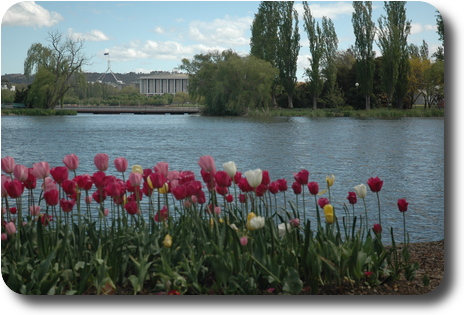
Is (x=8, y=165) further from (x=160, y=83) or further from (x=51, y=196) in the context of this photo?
(x=160, y=83)

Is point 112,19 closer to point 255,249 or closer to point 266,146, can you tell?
point 255,249

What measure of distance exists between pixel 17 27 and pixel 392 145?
5.63 metres

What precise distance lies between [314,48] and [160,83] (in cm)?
119

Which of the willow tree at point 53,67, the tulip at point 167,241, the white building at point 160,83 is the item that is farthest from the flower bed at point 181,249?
the white building at point 160,83

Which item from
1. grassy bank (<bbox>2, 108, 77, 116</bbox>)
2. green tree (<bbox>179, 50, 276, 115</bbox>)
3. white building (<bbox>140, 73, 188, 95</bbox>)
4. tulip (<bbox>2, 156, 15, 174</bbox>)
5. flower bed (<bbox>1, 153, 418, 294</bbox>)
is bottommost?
flower bed (<bbox>1, 153, 418, 294</bbox>)

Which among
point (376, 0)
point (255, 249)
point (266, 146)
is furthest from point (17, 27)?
point (266, 146)

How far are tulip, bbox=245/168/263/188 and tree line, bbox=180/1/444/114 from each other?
5.82ft

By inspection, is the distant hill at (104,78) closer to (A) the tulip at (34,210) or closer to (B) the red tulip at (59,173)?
(A) the tulip at (34,210)

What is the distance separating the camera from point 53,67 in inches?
164

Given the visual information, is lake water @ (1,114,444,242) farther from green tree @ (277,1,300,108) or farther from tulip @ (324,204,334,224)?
tulip @ (324,204,334,224)

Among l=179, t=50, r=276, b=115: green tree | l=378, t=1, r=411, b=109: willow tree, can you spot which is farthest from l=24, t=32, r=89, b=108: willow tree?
l=378, t=1, r=411, b=109: willow tree

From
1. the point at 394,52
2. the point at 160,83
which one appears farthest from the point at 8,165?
the point at 394,52

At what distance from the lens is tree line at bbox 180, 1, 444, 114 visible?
4.13m

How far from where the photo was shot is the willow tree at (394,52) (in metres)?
4.23
